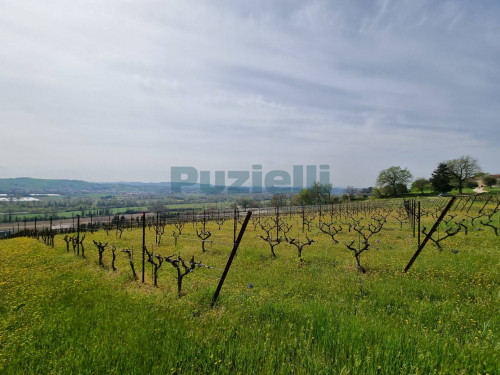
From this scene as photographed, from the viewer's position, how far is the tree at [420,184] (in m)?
64.7

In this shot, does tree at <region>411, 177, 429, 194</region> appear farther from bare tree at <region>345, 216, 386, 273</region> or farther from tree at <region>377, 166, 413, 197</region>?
bare tree at <region>345, 216, 386, 273</region>

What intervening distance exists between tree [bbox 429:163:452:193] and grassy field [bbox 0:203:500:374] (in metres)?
62.1

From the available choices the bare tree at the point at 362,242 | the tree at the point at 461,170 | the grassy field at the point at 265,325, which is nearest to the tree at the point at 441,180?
the tree at the point at 461,170

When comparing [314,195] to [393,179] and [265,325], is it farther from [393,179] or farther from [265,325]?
[265,325]

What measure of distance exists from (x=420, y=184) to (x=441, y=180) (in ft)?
31.8

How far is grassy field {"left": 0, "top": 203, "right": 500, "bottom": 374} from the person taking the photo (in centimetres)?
296

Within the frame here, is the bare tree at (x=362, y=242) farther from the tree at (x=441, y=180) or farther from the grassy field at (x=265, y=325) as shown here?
the tree at (x=441, y=180)

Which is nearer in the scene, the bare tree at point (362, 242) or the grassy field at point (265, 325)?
the grassy field at point (265, 325)

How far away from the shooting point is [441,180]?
2261 inches

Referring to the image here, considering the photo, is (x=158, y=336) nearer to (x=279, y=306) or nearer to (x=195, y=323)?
(x=195, y=323)

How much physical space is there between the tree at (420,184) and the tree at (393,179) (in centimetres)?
218

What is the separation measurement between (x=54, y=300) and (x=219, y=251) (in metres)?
8.79

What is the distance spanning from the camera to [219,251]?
13.7 metres

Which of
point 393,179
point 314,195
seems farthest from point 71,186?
point 393,179
